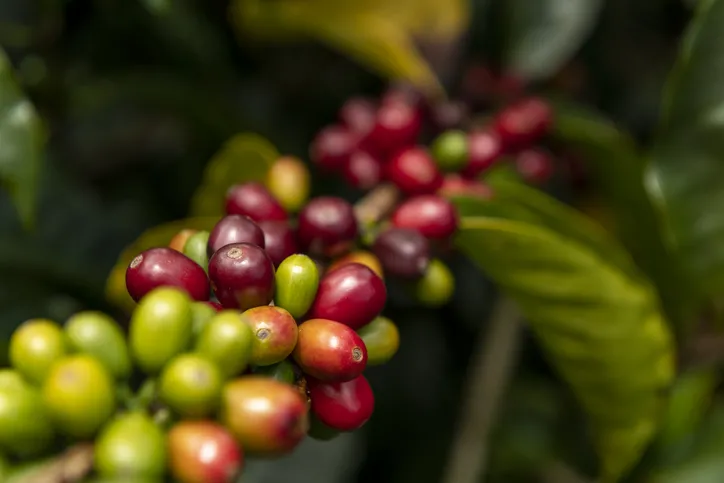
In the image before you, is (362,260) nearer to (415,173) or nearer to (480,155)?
(415,173)

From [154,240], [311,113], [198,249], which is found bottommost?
[311,113]

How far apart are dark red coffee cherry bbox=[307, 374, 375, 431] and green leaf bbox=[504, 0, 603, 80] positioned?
0.86 metres

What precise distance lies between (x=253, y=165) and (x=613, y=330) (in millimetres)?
441

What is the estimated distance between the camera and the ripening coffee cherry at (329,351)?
0.46m

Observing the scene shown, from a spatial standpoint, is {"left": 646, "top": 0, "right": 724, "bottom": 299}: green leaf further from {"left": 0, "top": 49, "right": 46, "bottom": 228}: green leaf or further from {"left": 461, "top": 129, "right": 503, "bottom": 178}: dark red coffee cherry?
{"left": 0, "top": 49, "right": 46, "bottom": 228}: green leaf

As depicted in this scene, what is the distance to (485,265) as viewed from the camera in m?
0.77

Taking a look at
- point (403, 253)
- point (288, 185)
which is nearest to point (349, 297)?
point (403, 253)

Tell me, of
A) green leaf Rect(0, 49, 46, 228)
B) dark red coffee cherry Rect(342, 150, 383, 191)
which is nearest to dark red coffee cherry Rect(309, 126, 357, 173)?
dark red coffee cherry Rect(342, 150, 383, 191)

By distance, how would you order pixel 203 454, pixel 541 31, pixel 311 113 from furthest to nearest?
pixel 311 113
pixel 541 31
pixel 203 454

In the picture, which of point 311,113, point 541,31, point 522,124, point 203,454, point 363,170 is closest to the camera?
point 203,454

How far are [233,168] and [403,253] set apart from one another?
28cm

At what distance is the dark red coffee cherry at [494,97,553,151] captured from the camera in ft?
3.25

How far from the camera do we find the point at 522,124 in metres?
0.99

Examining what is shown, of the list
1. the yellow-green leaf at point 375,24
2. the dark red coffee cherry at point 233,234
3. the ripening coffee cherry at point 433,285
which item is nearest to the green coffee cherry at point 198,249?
the dark red coffee cherry at point 233,234
